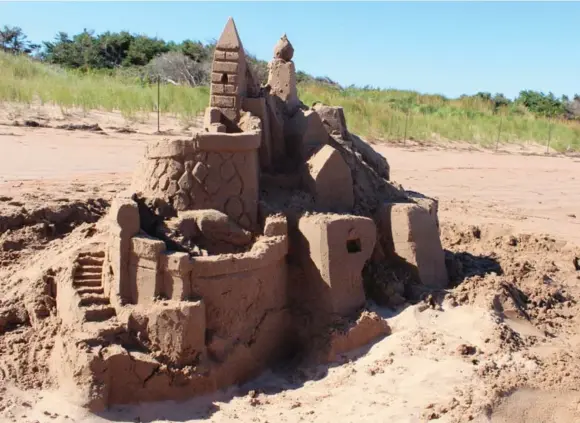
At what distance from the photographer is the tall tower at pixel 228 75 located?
5.14 m

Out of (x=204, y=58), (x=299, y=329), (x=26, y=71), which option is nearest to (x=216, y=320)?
(x=299, y=329)

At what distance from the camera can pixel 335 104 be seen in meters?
14.5

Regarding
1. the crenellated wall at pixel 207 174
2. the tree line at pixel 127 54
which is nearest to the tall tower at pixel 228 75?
the crenellated wall at pixel 207 174

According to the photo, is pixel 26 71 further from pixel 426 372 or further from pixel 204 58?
pixel 426 372

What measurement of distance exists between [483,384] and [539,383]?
313 mm

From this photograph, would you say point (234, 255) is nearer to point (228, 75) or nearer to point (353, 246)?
point (353, 246)

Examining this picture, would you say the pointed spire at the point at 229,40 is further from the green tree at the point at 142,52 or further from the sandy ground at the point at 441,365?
the green tree at the point at 142,52

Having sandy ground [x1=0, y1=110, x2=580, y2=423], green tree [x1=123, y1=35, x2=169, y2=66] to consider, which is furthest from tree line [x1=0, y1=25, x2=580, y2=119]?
sandy ground [x1=0, y1=110, x2=580, y2=423]

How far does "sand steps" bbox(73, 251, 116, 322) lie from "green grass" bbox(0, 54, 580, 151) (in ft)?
23.9

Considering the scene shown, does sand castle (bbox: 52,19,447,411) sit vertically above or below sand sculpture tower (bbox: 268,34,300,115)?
below

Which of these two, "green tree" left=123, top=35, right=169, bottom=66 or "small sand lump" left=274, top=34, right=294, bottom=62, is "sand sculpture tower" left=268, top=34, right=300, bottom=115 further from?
"green tree" left=123, top=35, right=169, bottom=66

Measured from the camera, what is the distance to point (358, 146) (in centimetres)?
589

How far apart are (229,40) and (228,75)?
0.80 ft

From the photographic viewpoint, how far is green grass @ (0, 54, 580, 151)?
11641 millimetres
